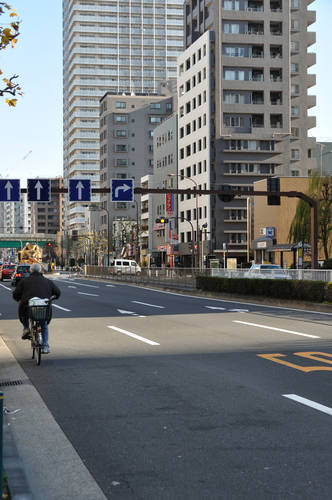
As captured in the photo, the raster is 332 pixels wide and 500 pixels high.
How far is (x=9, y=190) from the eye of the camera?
3475cm

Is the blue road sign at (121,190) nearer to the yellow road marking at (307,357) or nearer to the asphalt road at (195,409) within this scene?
the asphalt road at (195,409)

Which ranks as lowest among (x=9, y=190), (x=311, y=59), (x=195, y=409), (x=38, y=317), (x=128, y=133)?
(x=195, y=409)

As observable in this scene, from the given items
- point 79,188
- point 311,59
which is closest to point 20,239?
point 311,59

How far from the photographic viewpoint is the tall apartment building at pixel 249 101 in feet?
281

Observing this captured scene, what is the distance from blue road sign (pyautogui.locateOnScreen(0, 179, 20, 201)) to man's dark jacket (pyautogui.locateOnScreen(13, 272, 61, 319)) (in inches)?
953

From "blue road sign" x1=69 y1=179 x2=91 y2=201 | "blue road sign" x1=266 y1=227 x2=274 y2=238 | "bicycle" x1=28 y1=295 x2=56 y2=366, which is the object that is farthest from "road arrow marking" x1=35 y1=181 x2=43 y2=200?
"blue road sign" x1=266 y1=227 x2=274 y2=238

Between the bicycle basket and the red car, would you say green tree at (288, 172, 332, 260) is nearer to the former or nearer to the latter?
the red car

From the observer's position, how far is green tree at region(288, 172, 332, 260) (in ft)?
175

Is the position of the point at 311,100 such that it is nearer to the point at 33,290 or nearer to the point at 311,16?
the point at 311,16

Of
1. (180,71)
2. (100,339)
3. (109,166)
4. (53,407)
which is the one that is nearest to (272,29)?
(180,71)

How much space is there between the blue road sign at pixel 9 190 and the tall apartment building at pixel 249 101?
51.2m

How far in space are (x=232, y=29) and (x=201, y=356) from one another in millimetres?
81954

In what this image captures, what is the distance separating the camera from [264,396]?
754 centimetres

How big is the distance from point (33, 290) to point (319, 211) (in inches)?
1799
